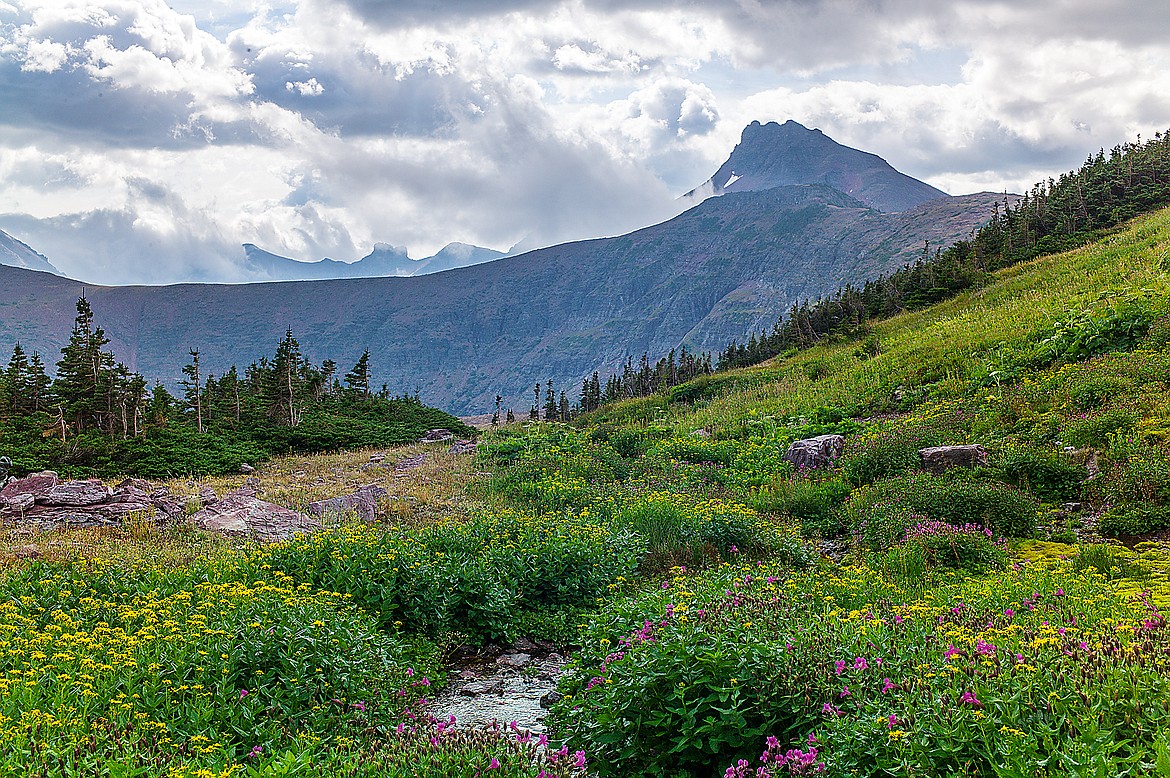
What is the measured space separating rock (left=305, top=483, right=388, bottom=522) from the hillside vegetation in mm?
543

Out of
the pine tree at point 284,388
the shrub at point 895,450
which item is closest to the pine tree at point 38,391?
the pine tree at point 284,388

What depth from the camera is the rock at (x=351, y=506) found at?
44.3 ft

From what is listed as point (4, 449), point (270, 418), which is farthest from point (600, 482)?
point (270, 418)

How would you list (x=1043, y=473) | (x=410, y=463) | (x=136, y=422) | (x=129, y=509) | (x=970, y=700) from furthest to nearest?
(x=410, y=463) → (x=136, y=422) → (x=129, y=509) → (x=1043, y=473) → (x=970, y=700)

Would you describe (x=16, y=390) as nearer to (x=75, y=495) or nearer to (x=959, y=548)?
(x=75, y=495)

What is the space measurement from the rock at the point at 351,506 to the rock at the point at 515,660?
5.99 metres

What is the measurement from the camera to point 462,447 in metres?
28.6

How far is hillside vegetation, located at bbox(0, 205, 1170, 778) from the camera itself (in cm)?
367

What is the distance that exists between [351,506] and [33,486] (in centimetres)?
652

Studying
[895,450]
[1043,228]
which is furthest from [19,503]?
[1043,228]

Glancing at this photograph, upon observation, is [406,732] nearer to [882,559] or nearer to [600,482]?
[882,559]

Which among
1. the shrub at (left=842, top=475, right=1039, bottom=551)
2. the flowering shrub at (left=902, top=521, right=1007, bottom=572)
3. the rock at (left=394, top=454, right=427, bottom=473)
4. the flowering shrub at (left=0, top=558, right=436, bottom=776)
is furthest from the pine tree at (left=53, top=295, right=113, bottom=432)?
the flowering shrub at (left=902, top=521, right=1007, bottom=572)

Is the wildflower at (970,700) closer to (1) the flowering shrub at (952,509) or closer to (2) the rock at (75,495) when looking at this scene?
(1) the flowering shrub at (952,509)

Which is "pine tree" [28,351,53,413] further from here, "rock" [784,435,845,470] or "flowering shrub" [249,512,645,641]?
"rock" [784,435,845,470]
